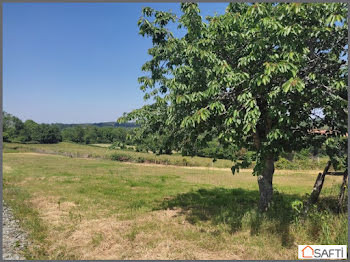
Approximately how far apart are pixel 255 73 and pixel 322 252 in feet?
15.9

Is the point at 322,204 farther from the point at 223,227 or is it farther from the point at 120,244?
the point at 120,244

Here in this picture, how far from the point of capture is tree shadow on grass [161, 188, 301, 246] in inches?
301

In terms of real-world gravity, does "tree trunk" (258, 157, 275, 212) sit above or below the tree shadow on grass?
above

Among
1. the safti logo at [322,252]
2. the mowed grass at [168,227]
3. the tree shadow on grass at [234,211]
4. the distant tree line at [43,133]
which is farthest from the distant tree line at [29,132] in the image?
the safti logo at [322,252]

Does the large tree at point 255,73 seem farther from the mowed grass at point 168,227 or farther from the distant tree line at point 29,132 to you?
the distant tree line at point 29,132

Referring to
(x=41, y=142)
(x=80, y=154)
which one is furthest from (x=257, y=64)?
(x=41, y=142)

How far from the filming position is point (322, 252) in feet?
19.2

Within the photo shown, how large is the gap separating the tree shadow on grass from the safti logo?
1.77 ft

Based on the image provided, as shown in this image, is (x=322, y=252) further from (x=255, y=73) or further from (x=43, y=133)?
(x=43, y=133)

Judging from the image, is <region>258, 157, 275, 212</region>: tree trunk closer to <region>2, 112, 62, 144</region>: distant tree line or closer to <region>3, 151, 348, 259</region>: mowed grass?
<region>3, 151, 348, 259</region>: mowed grass

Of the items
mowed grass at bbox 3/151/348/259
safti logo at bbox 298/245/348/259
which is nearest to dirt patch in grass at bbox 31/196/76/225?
mowed grass at bbox 3/151/348/259

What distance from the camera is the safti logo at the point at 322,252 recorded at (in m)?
5.67

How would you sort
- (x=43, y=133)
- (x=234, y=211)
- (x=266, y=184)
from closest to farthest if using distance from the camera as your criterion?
(x=266, y=184)
(x=234, y=211)
(x=43, y=133)

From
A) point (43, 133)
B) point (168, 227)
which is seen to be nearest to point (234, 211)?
point (168, 227)
